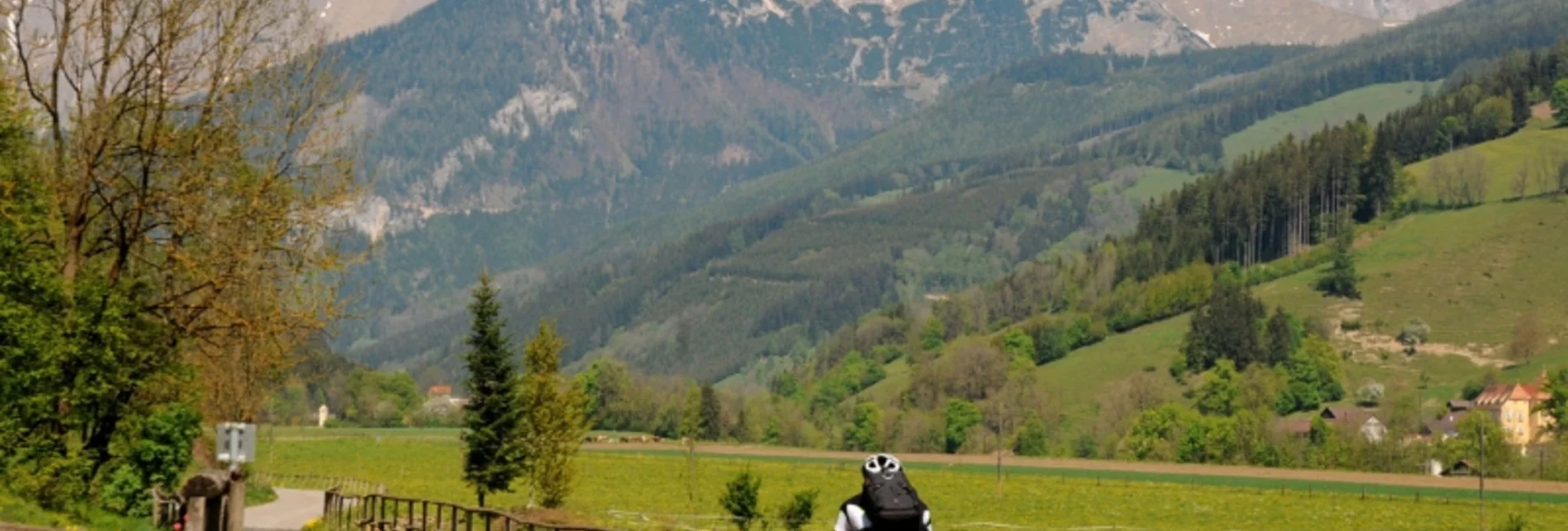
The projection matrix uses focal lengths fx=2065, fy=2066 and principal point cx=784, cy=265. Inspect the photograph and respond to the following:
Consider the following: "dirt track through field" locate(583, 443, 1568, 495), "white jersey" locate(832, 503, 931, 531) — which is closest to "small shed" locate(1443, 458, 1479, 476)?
"dirt track through field" locate(583, 443, 1568, 495)

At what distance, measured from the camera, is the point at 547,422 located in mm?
80188

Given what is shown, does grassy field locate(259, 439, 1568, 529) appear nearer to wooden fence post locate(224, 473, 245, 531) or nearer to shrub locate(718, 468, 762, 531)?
shrub locate(718, 468, 762, 531)

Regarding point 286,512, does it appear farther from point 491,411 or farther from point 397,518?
point 397,518

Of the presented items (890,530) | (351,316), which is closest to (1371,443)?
(351,316)

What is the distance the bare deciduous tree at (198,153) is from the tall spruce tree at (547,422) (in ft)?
111

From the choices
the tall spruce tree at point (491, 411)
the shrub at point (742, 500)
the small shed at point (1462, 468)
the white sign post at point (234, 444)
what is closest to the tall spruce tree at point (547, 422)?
the tall spruce tree at point (491, 411)

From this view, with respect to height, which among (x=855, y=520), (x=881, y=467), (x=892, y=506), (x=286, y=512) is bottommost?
(x=286, y=512)

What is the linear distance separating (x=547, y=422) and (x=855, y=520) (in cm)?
6229

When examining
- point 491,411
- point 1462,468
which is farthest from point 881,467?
point 1462,468

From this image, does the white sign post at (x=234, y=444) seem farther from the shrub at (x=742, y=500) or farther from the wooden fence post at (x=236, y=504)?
the shrub at (x=742, y=500)

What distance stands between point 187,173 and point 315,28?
487 centimetres

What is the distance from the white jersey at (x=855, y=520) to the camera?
61.4 ft

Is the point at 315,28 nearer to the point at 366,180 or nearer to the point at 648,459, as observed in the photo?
the point at 366,180

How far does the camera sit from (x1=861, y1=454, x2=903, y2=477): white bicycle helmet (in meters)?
18.8
